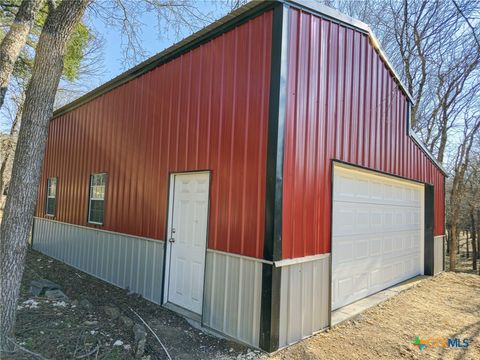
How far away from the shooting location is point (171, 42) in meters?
6.08

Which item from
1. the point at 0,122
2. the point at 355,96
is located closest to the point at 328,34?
the point at 355,96

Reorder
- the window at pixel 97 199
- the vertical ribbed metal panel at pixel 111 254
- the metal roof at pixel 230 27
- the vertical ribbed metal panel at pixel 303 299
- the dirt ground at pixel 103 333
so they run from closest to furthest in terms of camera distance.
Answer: the dirt ground at pixel 103 333, the vertical ribbed metal panel at pixel 303 299, the metal roof at pixel 230 27, the vertical ribbed metal panel at pixel 111 254, the window at pixel 97 199

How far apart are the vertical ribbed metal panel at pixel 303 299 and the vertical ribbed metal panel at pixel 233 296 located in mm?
338

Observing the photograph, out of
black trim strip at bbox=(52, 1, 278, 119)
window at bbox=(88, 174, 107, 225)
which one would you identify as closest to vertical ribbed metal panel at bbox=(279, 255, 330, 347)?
black trim strip at bbox=(52, 1, 278, 119)

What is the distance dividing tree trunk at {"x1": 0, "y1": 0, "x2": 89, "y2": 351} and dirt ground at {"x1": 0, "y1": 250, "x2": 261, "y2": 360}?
1.48ft

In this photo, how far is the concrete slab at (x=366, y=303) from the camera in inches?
202

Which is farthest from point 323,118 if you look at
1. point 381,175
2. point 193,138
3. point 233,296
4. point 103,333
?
point 103,333

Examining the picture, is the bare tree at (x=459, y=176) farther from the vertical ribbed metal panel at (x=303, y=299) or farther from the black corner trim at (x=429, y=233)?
the vertical ribbed metal panel at (x=303, y=299)

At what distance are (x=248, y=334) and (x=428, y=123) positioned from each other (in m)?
16.7

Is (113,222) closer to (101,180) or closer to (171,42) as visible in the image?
(101,180)

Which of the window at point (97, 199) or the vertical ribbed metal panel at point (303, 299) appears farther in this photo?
the window at point (97, 199)

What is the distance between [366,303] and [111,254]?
5185 millimetres

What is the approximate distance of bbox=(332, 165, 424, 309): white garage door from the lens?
5500mm

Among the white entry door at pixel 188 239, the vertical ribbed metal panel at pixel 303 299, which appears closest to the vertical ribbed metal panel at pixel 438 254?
the vertical ribbed metal panel at pixel 303 299
